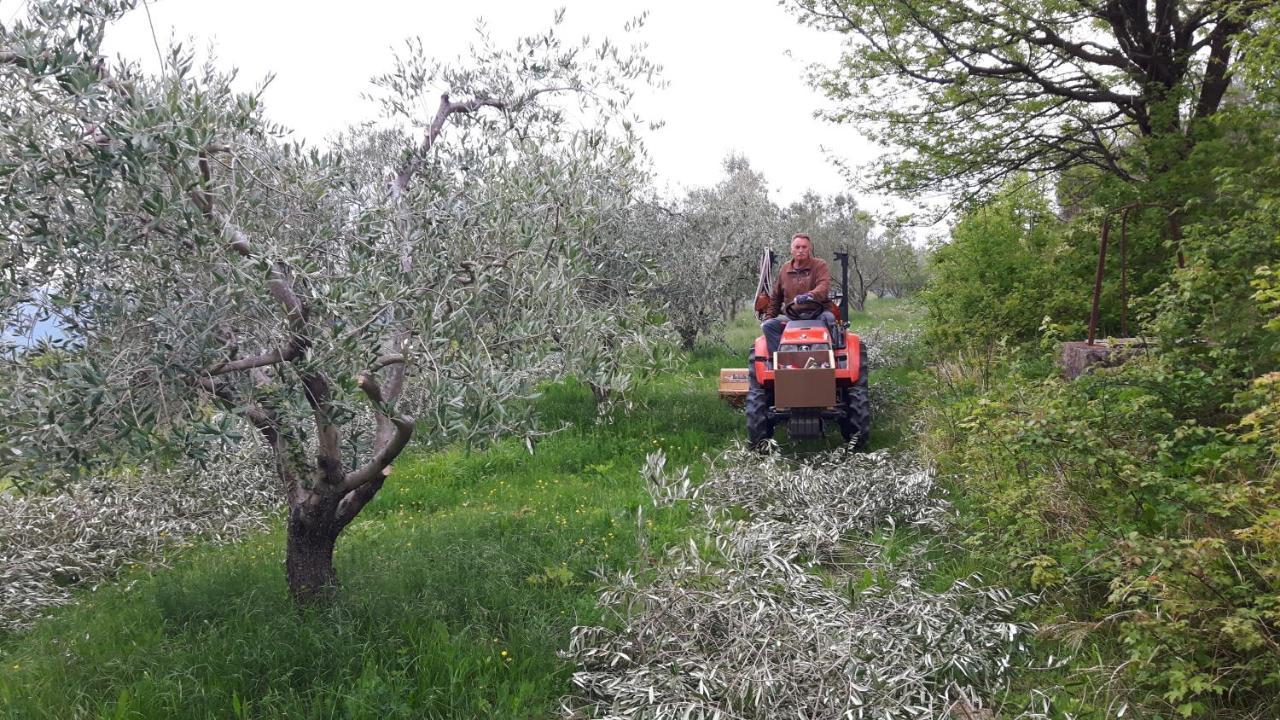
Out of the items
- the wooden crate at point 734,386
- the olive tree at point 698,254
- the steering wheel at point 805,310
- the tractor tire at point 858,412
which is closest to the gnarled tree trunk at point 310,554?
the tractor tire at point 858,412

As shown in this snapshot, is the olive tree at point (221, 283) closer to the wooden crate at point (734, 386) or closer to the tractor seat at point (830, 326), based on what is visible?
the tractor seat at point (830, 326)

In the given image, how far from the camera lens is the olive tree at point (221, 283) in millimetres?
2855

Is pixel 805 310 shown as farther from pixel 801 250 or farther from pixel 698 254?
pixel 698 254

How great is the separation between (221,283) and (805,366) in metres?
5.20

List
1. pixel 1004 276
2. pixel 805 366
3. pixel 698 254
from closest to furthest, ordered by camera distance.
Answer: pixel 805 366 < pixel 1004 276 < pixel 698 254

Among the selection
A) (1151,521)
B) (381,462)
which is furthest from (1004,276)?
(381,462)

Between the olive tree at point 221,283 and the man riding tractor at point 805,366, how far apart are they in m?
3.42

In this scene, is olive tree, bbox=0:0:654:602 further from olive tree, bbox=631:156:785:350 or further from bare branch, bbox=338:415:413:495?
olive tree, bbox=631:156:785:350

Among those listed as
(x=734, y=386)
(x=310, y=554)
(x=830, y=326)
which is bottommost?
(x=310, y=554)

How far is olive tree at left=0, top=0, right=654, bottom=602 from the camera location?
286 cm

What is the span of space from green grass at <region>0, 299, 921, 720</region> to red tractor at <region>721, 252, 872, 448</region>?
1552 millimetres

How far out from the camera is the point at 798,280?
778 cm

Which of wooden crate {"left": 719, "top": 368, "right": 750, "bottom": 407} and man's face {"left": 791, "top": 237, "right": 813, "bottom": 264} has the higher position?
man's face {"left": 791, "top": 237, "right": 813, "bottom": 264}

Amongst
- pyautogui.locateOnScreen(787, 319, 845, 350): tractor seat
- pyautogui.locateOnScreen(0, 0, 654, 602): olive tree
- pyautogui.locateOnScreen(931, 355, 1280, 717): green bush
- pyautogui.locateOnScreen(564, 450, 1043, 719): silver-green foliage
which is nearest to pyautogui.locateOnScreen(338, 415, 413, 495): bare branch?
pyautogui.locateOnScreen(0, 0, 654, 602): olive tree
